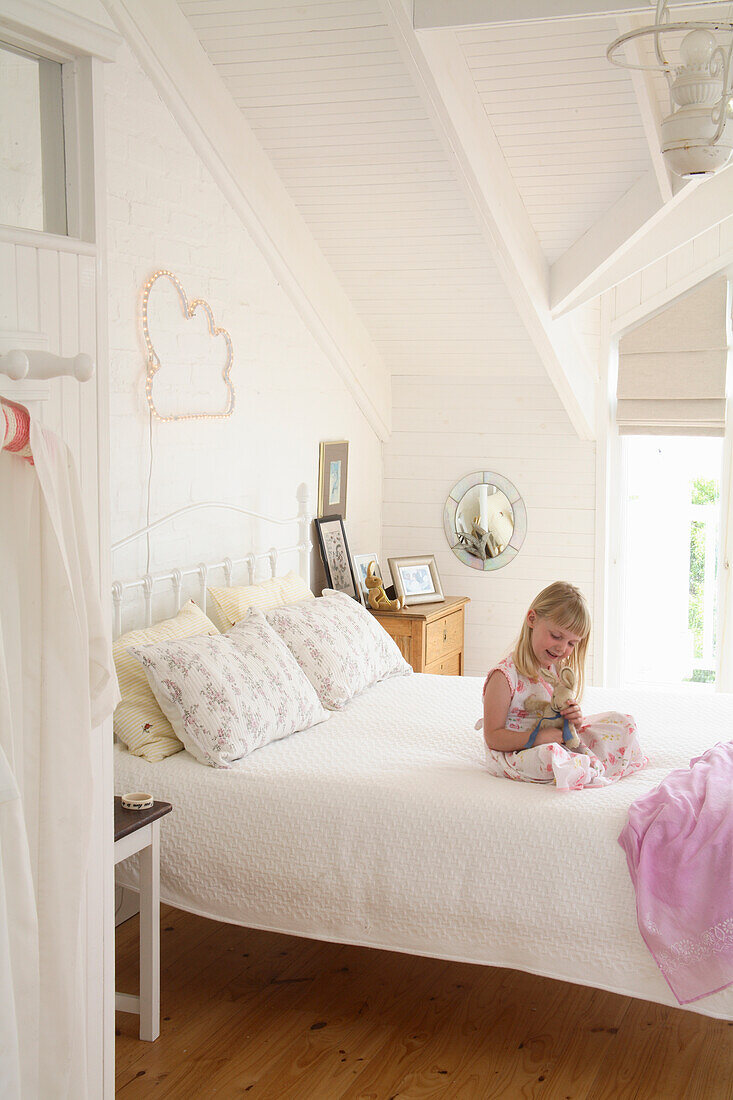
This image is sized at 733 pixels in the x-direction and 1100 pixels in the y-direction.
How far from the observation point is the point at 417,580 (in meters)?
4.81

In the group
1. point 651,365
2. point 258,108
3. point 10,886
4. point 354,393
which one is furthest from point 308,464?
point 10,886

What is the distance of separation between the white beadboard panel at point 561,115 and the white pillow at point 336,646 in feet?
5.19

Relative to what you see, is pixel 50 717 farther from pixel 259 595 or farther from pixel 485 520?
pixel 485 520

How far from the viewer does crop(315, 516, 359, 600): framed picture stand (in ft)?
14.5

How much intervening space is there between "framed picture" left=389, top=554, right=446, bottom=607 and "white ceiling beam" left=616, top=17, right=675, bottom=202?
1983 mm

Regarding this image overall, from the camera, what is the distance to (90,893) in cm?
183

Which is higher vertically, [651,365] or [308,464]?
[651,365]

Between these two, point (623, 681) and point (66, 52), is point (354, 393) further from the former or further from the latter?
point (66, 52)

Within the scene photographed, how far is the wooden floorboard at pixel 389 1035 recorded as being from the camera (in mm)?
2273

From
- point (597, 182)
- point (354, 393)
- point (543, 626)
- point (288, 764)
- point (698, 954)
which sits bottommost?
point (698, 954)

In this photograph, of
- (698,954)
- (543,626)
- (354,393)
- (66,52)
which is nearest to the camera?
(66,52)

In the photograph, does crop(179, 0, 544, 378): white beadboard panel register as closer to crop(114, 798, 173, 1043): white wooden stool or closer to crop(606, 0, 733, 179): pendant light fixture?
crop(606, 0, 733, 179): pendant light fixture

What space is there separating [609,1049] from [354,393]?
10.0 feet

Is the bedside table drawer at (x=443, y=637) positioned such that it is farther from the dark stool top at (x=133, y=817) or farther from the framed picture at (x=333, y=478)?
the dark stool top at (x=133, y=817)
